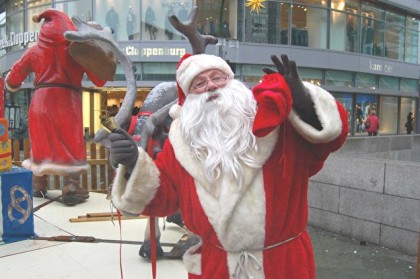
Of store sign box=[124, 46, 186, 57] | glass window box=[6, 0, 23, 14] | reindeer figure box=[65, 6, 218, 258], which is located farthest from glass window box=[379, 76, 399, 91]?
reindeer figure box=[65, 6, 218, 258]

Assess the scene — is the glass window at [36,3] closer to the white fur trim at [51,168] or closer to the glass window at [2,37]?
the glass window at [2,37]

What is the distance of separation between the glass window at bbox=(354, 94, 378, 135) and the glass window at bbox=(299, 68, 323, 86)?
10.7 ft

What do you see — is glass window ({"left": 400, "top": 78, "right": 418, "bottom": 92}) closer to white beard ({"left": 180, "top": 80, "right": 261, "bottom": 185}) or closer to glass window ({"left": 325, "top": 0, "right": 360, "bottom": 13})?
glass window ({"left": 325, "top": 0, "right": 360, "bottom": 13})

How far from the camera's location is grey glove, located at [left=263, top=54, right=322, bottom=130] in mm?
1858

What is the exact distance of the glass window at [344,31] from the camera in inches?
890

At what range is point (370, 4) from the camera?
79.4ft

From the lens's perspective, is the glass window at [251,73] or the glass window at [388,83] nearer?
the glass window at [251,73]

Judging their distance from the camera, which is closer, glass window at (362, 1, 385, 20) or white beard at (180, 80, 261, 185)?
white beard at (180, 80, 261, 185)

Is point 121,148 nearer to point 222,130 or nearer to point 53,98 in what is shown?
point 222,130

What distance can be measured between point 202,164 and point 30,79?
69.0ft

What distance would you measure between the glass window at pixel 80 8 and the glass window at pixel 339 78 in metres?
11.8

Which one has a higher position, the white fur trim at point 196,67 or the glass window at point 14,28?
the glass window at point 14,28

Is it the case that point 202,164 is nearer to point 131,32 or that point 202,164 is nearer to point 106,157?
point 106,157

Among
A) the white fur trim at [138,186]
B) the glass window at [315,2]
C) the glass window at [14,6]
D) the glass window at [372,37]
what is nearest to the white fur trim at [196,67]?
the white fur trim at [138,186]
